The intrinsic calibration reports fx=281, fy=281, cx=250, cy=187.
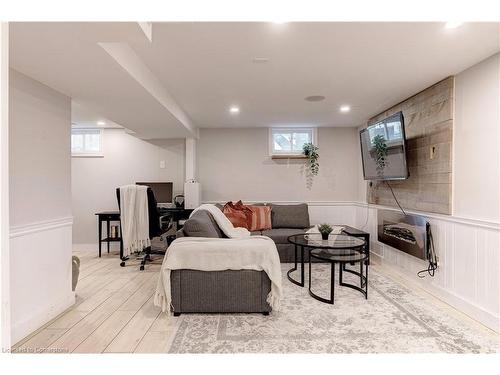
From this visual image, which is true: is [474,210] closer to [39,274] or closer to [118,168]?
[39,274]

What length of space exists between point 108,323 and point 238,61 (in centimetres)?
245

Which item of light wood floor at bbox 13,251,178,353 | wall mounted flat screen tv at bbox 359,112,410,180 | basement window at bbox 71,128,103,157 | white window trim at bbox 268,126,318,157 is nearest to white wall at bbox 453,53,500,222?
wall mounted flat screen tv at bbox 359,112,410,180

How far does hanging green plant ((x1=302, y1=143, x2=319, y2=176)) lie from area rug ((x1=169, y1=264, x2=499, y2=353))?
9.00 feet

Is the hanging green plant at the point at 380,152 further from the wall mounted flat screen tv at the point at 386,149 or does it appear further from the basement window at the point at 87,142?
the basement window at the point at 87,142

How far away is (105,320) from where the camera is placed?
2410 mm

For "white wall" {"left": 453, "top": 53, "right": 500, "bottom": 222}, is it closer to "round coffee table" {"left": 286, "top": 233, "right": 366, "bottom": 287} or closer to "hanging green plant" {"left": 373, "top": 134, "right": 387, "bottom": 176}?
"hanging green plant" {"left": 373, "top": 134, "right": 387, "bottom": 176}

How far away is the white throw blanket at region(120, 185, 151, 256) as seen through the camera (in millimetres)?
3777

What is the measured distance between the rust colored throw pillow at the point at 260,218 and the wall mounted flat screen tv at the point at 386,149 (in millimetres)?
1649

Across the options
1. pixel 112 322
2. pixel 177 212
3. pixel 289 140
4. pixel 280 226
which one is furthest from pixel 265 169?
pixel 112 322

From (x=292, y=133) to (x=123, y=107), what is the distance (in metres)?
3.08

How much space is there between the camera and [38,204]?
2.32m

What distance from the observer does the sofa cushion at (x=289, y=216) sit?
4.67m
